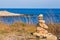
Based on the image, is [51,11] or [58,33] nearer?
[58,33]

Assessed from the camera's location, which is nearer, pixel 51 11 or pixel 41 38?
pixel 41 38

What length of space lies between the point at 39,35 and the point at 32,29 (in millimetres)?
1680

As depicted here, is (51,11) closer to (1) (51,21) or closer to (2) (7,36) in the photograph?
(1) (51,21)

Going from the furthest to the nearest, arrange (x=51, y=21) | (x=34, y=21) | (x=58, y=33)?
(x=34, y=21), (x=51, y=21), (x=58, y=33)

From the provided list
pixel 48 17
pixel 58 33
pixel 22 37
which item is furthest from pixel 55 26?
pixel 22 37

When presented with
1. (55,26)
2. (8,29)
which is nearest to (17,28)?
(8,29)

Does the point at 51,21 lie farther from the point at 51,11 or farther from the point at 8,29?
the point at 8,29

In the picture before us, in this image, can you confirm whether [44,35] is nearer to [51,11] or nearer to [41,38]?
[41,38]

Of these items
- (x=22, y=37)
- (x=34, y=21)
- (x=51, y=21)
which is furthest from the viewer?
(x=34, y=21)

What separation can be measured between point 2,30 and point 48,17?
2925mm

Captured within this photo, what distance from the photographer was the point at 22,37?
9977mm

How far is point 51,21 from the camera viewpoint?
42.3 feet

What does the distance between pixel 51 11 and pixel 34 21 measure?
1419 mm

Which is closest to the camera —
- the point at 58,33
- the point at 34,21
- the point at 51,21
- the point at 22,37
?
the point at 22,37
